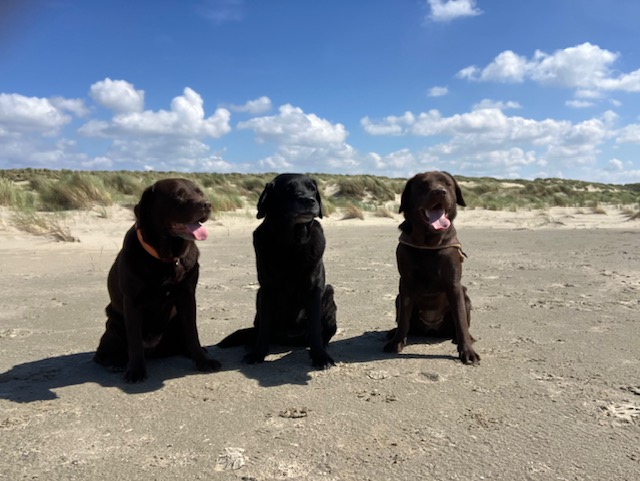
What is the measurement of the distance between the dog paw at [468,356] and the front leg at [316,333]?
979 millimetres

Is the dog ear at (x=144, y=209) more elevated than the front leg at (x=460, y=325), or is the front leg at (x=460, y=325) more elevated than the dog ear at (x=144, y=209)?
the dog ear at (x=144, y=209)

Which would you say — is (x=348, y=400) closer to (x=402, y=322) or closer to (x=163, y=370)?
(x=402, y=322)

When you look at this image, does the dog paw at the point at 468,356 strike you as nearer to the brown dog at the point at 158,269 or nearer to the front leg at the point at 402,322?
the front leg at the point at 402,322

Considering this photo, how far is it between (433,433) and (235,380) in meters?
1.50

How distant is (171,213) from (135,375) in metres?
1.17

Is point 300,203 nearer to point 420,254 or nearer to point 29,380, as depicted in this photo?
point 420,254

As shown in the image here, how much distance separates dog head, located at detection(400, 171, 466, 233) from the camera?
12.7 ft

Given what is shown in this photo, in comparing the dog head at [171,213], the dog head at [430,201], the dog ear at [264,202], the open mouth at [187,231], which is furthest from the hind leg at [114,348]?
the dog head at [430,201]

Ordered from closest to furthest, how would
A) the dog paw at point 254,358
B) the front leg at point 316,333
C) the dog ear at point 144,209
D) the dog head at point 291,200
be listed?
the dog ear at point 144,209
the dog head at point 291,200
the front leg at point 316,333
the dog paw at point 254,358

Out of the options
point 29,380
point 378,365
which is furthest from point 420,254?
point 29,380

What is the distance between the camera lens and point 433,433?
9.10 feet

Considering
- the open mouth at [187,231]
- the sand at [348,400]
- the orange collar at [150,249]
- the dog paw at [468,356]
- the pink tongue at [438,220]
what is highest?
the pink tongue at [438,220]

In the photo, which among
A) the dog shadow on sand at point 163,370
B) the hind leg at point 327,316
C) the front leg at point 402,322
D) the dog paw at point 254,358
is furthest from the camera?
the hind leg at point 327,316

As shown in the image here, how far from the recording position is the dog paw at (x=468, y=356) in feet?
12.8
